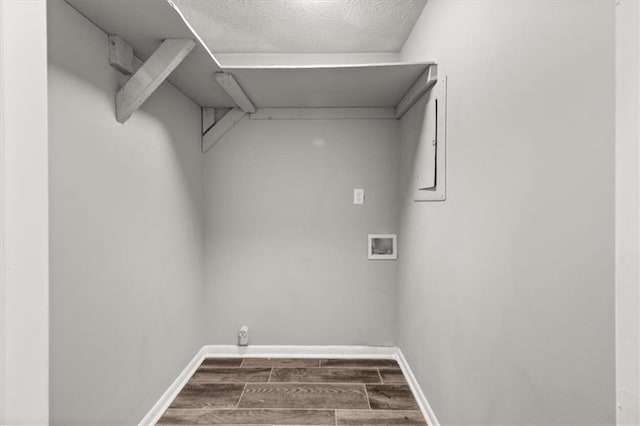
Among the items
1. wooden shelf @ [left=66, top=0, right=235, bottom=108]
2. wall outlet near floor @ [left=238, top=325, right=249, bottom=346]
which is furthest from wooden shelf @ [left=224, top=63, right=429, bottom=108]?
wall outlet near floor @ [left=238, top=325, right=249, bottom=346]

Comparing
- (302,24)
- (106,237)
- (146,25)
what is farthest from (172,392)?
(302,24)

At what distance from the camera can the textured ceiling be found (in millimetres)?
2094

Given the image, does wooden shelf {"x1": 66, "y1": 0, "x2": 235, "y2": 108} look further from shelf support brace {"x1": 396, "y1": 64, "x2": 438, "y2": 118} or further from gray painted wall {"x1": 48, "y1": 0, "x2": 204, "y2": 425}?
shelf support brace {"x1": 396, "y1": 64, "x2": 438, "y2": 118}

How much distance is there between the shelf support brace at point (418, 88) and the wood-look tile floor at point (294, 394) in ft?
6.65

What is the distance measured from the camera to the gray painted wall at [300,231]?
2893 mm

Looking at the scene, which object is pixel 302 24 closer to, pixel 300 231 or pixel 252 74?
pixel 252 74

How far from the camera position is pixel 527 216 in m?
1.03

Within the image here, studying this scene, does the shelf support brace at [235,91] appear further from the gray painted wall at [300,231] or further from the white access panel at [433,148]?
the white access panel at [433,148]

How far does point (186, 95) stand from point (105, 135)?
1107 mm

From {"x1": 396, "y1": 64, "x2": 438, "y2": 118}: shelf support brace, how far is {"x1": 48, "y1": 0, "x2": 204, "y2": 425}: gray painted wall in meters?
1.63

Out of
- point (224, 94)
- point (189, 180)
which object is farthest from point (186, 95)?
point (189, 180)

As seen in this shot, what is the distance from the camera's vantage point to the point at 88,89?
4.67ft

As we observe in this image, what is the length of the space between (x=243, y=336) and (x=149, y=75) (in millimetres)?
2163

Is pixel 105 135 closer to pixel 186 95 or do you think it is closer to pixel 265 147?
pixel 186 95
